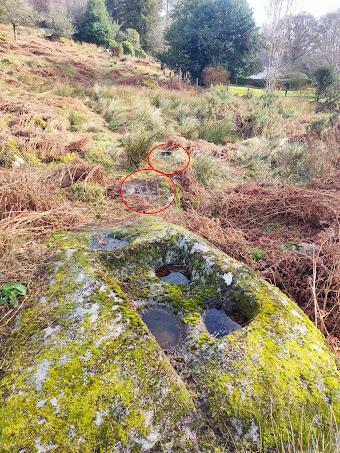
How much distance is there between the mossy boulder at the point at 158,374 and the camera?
1146 millimetres

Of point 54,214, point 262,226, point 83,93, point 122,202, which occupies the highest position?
point 83,93

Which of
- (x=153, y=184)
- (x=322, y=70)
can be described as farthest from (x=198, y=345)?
(x=322, y=70)

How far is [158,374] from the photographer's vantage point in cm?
132

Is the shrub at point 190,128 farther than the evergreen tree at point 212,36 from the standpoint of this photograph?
No

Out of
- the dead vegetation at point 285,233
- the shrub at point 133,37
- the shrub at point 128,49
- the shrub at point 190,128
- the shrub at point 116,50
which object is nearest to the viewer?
the dead vegetation at point 285,233

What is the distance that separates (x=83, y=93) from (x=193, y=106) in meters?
4.01

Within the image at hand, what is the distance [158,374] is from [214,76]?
1892cm

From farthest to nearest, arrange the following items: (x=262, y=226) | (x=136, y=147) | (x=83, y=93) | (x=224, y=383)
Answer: (x=83, y=93)
(x=136, y=147)
(x=262, y=226)
(x=224, y=383)

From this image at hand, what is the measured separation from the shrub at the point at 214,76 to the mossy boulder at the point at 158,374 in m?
18.1

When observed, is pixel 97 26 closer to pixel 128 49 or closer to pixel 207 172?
pixel 128 49

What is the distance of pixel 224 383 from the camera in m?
1.35

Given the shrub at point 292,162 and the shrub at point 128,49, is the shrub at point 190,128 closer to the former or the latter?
the shrub at point 292,162

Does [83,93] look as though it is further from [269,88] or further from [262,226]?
[269,88]

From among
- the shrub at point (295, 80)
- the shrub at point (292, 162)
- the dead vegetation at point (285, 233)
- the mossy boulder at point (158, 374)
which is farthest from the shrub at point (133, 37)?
the mossy boulder at point (158, 374)
